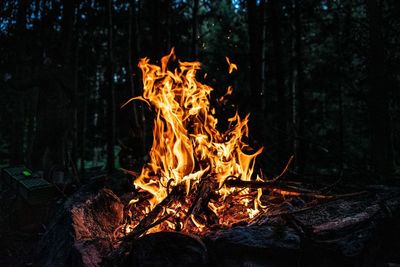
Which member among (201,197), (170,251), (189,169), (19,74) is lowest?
(170,251)

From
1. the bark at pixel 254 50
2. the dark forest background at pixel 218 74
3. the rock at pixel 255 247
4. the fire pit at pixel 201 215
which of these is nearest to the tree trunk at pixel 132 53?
the dark forest background at pixel 218 74

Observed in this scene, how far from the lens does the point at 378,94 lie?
26.4ft

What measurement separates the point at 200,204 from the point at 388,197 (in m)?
2.33

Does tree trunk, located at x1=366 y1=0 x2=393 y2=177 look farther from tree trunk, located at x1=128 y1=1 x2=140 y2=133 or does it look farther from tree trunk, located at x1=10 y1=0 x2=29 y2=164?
tree trunk, located at x1=10 y1=0 x2=29 y2=164

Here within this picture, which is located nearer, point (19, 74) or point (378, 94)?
point (378, 94)

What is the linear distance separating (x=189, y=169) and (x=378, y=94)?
5054 mm

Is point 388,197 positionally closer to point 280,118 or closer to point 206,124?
point 206,124

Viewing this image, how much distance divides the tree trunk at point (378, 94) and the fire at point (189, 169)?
13.0 ft

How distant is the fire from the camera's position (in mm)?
4555

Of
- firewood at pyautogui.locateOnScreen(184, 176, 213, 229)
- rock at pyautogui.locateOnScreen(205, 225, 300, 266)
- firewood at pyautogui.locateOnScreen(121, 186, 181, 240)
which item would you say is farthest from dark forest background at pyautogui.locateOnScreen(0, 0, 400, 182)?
rock at pyautogui.locateOnScreen(205, 225, 300, 266)

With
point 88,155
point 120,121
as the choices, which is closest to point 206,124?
point 120,121

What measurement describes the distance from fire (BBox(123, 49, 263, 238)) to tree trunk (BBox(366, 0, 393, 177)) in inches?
156

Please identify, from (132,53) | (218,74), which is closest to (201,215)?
(132,53)

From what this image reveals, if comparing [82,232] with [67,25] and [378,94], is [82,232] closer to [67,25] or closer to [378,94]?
[378,94]
